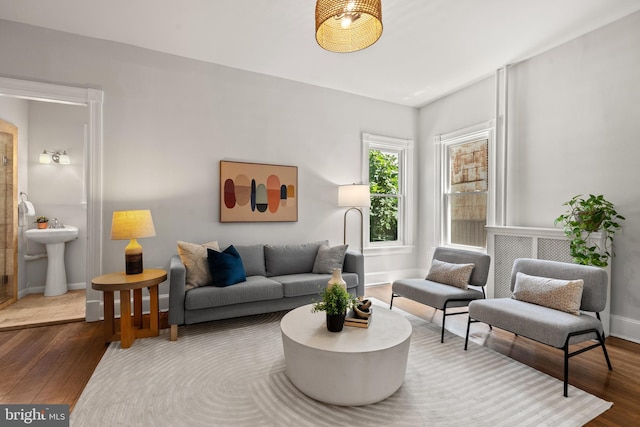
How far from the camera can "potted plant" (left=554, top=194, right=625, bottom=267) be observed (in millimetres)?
3002

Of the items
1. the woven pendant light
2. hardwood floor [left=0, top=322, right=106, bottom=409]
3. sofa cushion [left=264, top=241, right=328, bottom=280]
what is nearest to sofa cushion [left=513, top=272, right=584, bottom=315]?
sofa cushion [left=264, top=241, right=328, bottom=280]

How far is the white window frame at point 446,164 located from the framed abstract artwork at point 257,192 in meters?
2.33

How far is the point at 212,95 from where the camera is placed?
399 centimetres

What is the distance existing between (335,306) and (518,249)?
111 inches

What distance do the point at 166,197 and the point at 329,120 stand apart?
8.19 feet

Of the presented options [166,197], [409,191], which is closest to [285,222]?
[166,197]

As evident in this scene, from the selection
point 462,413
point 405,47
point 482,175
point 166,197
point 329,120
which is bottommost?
point 462,413

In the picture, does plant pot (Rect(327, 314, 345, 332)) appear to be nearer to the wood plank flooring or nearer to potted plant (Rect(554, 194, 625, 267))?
potted plant (Rect(554, 194, 625, 267))

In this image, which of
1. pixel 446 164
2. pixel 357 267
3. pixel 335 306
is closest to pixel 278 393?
pixel 335 306

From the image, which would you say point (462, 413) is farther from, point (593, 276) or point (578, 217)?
point (578, 217)

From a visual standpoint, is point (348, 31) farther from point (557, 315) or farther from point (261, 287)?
point (557, 315)

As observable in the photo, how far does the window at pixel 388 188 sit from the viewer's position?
522 cm

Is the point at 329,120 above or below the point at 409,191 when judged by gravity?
above

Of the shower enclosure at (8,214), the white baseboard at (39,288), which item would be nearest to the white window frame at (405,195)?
the white baseboard at (39,288)
